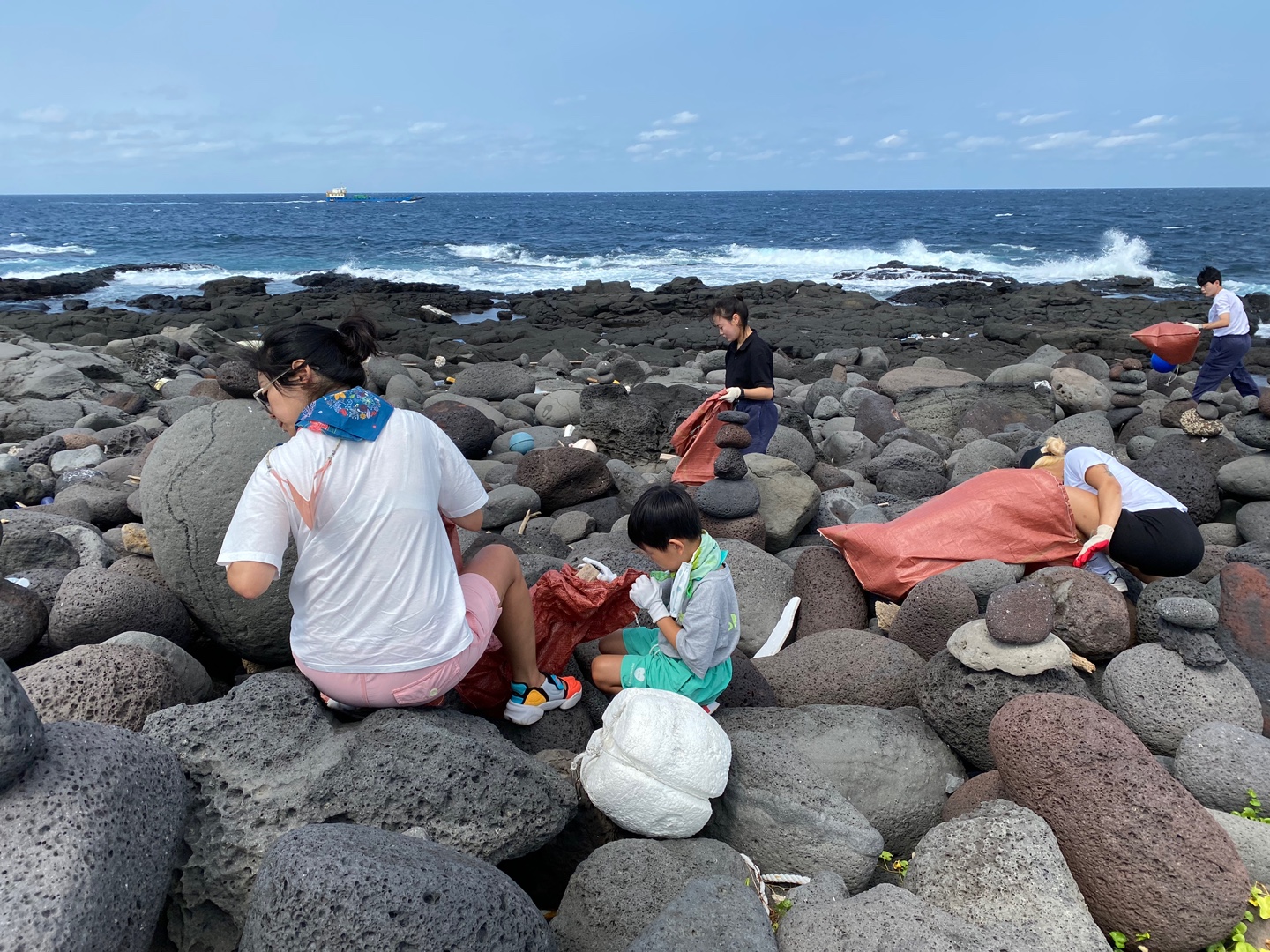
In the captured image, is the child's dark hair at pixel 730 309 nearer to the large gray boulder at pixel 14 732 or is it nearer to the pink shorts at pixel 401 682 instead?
the pink shorts at pixel 401 682

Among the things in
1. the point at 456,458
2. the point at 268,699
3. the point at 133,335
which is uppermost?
the point at 456,458

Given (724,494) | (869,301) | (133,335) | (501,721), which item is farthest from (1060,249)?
(501,721)

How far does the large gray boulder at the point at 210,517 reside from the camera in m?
3.57

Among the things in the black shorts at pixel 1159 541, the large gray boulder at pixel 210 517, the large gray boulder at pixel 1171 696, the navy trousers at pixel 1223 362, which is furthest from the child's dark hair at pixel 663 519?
the navy trousers at pixel 1223 362

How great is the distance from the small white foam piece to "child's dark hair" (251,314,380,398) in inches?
99.9

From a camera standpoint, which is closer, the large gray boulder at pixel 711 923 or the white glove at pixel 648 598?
the large gray boulder at pixel 711 923

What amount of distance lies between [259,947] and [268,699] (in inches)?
37.4

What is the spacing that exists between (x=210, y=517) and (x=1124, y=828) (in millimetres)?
3389

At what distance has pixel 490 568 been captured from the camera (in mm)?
3143

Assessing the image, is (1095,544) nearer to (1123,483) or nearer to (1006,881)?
(1123,483)

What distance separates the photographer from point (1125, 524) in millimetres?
4445

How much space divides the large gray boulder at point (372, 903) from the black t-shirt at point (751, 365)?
4997 millimetres

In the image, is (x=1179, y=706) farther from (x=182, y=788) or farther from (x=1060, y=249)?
(x=1060, y=249)

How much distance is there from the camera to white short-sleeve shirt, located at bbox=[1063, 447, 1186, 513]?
4512mm
